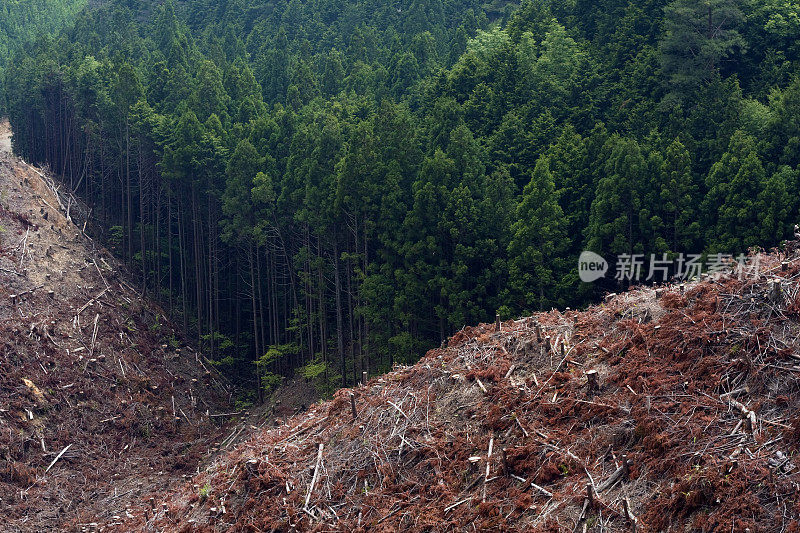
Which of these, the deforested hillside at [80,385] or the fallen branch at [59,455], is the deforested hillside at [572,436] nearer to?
the deforested hillside at [80,385]

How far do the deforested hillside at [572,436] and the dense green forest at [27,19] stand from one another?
8523 cm

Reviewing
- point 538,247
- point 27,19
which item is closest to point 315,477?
point 538,247

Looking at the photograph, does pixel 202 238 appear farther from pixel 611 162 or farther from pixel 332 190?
pixel 611 162

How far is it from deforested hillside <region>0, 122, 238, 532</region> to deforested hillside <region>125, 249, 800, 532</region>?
10418 mm

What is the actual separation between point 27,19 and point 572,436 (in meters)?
104

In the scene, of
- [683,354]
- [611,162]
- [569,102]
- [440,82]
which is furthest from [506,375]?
[440,82]

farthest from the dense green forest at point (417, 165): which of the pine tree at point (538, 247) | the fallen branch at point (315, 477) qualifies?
the fallen branch at point (315, 477)

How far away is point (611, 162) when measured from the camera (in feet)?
94.6

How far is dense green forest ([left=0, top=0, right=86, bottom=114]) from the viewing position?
90.6m
